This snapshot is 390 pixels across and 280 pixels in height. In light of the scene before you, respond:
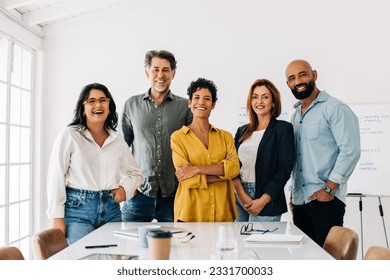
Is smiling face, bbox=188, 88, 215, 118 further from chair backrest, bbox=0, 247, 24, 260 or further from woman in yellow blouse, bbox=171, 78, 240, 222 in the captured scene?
chair backrest, bbox=0, 247, 24, 260

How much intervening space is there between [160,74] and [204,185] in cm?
98

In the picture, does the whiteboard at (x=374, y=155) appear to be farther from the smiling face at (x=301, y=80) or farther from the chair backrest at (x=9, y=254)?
the chair backrest at (x=9, y=254)

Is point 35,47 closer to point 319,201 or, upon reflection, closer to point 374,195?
point 319,201

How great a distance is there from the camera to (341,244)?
6.25 feet

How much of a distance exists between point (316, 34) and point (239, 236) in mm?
2969

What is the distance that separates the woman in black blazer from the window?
209 centimetres

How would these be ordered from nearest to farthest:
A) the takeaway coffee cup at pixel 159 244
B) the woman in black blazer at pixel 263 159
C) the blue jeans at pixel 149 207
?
the takeaway coffee cup at pixel 159 244 → the woman in black blazer at pixel 263 159 → the blue jeans at pixel 149 207

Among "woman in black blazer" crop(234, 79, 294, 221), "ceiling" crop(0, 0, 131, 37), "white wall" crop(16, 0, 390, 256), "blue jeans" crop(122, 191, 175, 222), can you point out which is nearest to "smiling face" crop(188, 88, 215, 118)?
"woman in black blazer" crop(234, 79, 294, 221)

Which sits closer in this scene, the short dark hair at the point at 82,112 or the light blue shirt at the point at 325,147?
the short dark hair at the point at 82,112

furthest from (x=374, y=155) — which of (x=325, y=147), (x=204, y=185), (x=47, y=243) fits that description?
(x=47, y=243)

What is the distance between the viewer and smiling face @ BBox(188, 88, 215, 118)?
271cm

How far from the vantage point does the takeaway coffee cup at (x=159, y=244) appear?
→ 1413 mm

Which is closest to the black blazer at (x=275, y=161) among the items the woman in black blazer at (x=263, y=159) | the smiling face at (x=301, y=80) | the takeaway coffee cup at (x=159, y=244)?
the woman in black blazer at (x=263, y=159)

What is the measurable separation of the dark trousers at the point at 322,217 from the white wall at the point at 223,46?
163cm
